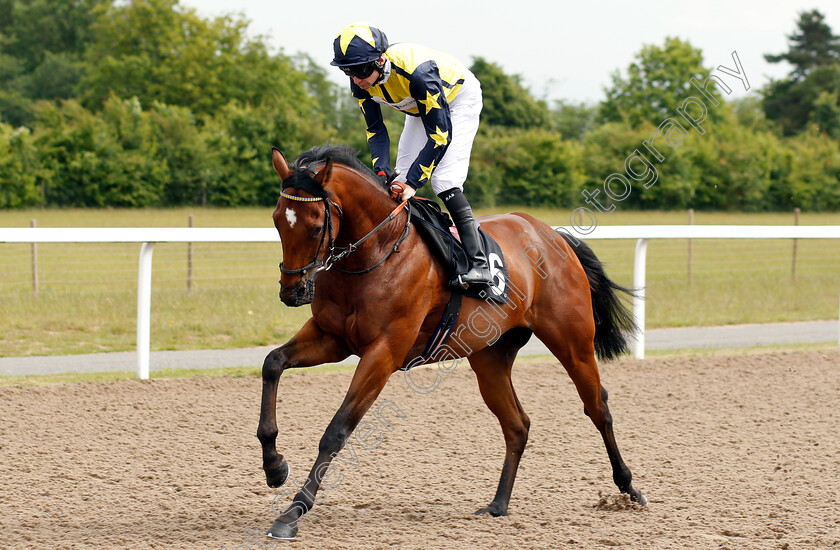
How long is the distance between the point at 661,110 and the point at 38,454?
38438mm

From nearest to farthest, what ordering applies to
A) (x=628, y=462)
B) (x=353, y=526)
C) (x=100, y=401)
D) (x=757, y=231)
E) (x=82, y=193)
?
1. (x=353, y=526)
2. (x=628, y=462)
3. (x=100, y=401)
4. (x=757, y=231)
5. (x=82, y=193)

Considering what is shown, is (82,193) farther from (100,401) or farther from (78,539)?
(78,539)

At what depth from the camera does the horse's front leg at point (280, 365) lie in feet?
11.5

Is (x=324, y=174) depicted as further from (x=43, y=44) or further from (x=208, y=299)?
(x=43, y=44)

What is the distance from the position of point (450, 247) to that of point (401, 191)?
407mm

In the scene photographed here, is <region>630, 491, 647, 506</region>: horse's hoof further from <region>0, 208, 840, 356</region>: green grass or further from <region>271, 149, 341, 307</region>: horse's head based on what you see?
<region>0, 208, 840, 356</region>: green grass

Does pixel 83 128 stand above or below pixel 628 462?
above

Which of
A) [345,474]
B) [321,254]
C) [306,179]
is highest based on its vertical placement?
[306,179]

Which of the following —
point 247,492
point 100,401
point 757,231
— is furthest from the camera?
point 757,231

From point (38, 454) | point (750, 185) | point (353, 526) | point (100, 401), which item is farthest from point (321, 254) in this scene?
point (750, 185)

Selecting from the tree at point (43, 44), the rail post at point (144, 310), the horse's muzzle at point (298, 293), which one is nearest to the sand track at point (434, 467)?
the rail post at point (144, 310)

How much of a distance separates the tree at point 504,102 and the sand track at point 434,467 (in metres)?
34.5

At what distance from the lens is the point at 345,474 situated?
4.57 metres

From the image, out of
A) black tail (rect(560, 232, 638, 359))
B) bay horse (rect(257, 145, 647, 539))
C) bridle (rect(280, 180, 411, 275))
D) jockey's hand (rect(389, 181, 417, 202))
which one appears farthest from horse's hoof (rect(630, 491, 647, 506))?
jockey's hand (rect(389, 181, 417, 202))
